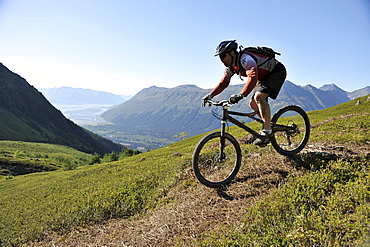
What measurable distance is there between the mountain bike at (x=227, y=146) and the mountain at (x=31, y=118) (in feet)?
531

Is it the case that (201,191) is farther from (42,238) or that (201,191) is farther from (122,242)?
(42,238)

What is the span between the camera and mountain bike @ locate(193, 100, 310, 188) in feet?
23.8

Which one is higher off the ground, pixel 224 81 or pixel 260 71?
pixel 260 71

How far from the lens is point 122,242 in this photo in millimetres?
6520

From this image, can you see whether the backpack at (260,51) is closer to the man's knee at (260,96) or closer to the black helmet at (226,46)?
the black helmet at (226,46)

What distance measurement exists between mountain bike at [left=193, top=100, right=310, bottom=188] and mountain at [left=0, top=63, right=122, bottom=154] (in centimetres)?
16194

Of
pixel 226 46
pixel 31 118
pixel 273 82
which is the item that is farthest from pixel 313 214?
pixel 31 118

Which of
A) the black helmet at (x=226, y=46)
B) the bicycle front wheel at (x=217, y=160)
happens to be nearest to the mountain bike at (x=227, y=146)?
the bicycle front wheel at (x=217, y=160)

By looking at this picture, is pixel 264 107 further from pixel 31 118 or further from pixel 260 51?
pixel 31 118

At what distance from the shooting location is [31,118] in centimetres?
17388

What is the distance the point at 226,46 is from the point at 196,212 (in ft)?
17.2

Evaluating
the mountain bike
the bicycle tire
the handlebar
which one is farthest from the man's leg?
the handlebar

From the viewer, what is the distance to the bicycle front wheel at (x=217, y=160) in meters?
7.11

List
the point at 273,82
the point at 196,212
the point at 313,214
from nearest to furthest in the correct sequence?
the point at 313,214 → the point at 196,212 → the point at 273,82
